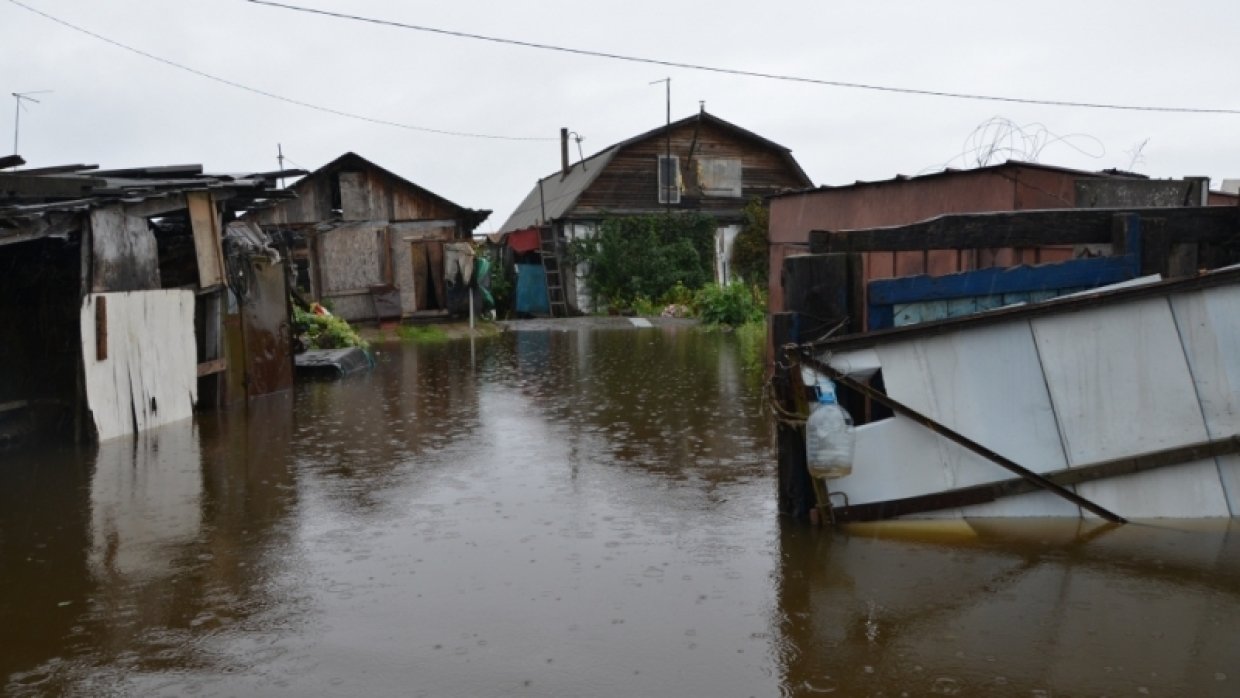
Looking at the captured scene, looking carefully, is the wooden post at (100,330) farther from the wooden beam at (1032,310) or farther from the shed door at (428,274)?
the shed door at (428,274)

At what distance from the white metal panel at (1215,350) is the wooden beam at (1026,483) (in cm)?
11

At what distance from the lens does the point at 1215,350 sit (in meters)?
6.61

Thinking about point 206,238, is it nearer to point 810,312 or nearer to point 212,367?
point 212,367

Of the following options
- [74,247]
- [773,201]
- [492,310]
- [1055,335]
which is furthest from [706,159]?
[1055,335]

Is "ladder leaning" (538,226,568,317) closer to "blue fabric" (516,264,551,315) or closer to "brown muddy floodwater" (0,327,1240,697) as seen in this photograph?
"blue fabric" (516,264,551,315)

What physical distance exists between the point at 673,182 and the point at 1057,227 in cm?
2956

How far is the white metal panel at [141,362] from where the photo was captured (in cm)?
1139

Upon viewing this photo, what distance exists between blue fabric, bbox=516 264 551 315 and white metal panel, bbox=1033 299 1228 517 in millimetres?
29493

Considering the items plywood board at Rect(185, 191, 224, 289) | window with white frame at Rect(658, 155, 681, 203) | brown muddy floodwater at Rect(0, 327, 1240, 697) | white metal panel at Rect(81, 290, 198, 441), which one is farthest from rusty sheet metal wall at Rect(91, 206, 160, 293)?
window with white frame at Rect(658, 155, 681, 203)

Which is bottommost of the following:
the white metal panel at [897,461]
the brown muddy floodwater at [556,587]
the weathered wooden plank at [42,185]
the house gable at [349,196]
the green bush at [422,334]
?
the brown muddy floodwater at [556,587]

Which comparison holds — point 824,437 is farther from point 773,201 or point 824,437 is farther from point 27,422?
point 773,201

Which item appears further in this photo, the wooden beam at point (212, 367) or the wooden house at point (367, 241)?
the wooden house at point (367, 241)

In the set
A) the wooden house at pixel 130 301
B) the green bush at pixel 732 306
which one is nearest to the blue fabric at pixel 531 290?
the green bush at pixel 732 306

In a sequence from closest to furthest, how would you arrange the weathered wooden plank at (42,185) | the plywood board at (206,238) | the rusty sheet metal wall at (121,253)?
the weathered wooden plank at (42,185)
the rusty sheet metal wall at (121,253)
the plywood board at (206,238)
